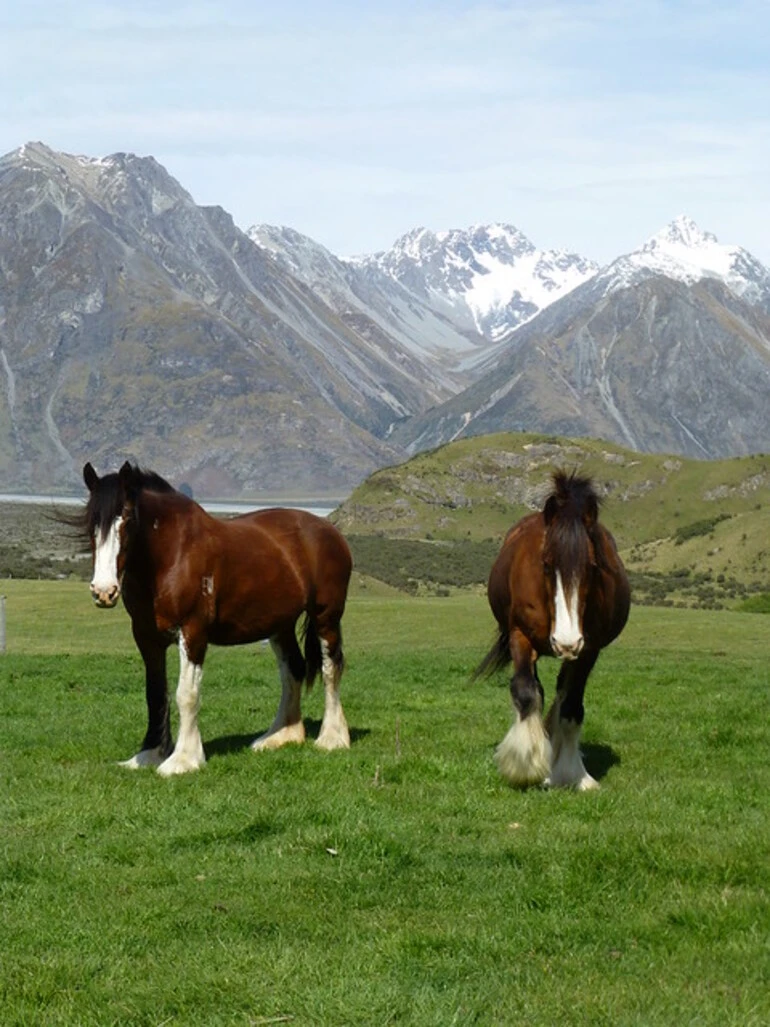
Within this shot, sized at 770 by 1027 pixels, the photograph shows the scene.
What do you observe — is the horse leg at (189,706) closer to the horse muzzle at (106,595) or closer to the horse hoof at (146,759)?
the horse hoof at (146,759)

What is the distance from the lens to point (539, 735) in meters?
14.7

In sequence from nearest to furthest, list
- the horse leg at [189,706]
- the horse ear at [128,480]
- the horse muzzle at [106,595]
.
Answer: the horse muzzle at [106,595] → the horse ear at [128,480] → the horse leg at [189,706]

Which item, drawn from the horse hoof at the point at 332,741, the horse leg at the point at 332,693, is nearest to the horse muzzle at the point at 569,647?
the horse leg at the point at 332,693

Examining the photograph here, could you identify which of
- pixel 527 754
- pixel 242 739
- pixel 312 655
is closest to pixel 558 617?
pixel 527 754

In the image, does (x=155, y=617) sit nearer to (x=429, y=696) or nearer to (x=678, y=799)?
(x=678, y=799)

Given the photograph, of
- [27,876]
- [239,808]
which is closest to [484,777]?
[239,808]

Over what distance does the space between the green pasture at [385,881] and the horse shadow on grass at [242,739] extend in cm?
10

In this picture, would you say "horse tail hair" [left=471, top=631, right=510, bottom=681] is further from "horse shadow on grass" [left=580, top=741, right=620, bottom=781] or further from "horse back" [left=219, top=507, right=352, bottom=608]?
"horse back" [left=219, top=507, right=352, bottom=608]

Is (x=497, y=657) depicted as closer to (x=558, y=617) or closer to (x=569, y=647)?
(x=558, y=617)

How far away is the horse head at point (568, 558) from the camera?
1432 cm

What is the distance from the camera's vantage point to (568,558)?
14.6 metres

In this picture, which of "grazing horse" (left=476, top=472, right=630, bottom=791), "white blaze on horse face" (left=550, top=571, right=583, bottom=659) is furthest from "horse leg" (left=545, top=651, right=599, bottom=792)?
"white blaze on horse face" (left=550, top=571, right=583, bottom=659)

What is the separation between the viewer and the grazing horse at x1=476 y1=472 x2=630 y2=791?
14570mm

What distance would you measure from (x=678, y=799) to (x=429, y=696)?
34.0 feet
